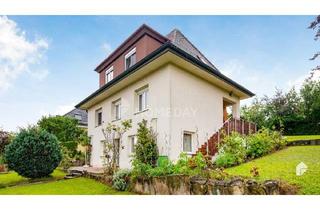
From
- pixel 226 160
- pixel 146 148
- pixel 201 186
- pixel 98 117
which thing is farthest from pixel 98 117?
pixel 201 186

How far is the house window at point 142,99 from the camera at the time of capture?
595 inches

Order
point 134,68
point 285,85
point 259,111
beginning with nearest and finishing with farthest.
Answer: point 134,68, point 259,111, point 285,85

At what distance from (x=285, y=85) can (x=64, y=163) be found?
21145 mm

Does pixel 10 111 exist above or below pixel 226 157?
above

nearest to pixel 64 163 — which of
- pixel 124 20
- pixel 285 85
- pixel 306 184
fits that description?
pixel 124 20

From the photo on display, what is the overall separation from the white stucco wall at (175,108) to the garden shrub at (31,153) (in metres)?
3.66

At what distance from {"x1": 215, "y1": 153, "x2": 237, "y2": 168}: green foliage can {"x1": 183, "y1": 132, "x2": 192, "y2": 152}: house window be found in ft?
6.67

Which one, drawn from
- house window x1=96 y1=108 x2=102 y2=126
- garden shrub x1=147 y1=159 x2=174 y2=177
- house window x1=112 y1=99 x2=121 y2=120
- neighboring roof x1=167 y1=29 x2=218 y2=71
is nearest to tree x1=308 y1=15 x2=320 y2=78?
garden shrub x1=147 y1=159 x2=174 y2=177

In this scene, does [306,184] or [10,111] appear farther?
[10,111]

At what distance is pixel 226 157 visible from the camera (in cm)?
1204

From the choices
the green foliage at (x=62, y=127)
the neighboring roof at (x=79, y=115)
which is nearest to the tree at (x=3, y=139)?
the green foliage at (x=62, y=127)

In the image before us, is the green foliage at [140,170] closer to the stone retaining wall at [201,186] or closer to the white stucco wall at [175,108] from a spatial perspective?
the stone retaining wall at [201,186]

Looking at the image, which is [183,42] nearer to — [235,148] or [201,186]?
[235,148]
